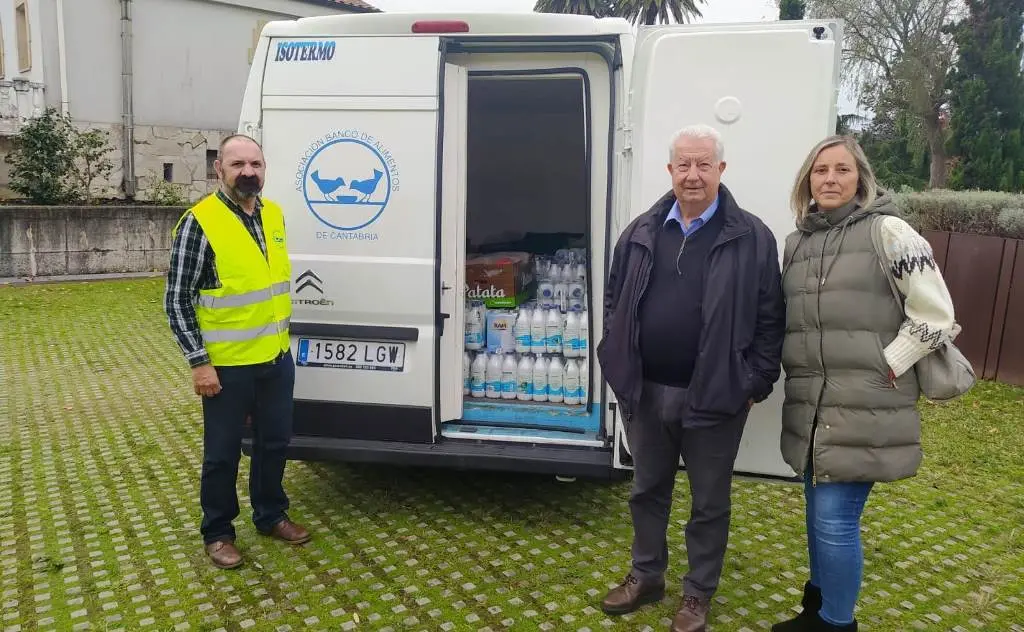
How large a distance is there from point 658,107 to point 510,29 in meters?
0.85

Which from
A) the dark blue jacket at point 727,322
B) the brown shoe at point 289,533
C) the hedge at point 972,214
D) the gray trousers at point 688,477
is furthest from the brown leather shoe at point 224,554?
the hedge at point 972,214

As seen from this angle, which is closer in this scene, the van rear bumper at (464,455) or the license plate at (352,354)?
the van rear bumper at (464,455)

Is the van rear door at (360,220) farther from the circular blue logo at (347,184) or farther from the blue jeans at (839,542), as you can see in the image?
the blue jeans at (839,542)

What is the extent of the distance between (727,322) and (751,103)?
3.13 feet

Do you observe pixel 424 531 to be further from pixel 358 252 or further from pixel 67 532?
pixel 67 532

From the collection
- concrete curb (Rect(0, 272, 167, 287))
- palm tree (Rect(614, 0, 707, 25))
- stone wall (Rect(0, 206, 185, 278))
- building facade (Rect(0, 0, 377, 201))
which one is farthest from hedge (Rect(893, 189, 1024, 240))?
palm tree (Rect(614, 0, 707, 25))

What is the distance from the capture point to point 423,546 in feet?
12.3

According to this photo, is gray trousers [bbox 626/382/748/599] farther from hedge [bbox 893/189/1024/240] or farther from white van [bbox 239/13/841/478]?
hedge [bbox 893/189/1024/240]

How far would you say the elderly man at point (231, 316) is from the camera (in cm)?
330

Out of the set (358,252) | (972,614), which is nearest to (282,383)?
(358,252)

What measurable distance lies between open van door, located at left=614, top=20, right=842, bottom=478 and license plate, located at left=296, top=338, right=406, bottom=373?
143 cm

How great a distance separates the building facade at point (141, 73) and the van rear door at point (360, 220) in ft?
41.0

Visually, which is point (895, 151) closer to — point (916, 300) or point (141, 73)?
point (141, 73)

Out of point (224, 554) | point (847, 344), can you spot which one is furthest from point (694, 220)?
point (224, 554)
